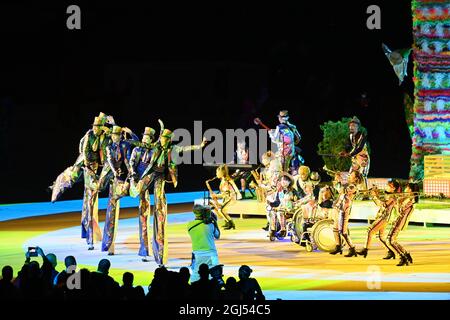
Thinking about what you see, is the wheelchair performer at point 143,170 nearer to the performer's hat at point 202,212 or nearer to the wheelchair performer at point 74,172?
the wheelchair performer at point 74,172

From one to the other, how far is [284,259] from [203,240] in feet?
10.7

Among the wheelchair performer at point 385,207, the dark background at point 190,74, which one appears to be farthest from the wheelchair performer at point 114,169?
the dark background at point 190,74

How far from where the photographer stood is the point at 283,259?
17391 mm

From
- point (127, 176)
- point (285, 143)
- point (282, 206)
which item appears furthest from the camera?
point (285, 143)

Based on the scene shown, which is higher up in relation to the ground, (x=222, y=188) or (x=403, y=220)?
(x=222, y=188)

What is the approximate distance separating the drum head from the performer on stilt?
359 centimetres

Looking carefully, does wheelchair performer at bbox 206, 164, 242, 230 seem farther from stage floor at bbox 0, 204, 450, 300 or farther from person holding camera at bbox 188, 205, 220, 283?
person holding camera at bbox 188, 205, 220, 283

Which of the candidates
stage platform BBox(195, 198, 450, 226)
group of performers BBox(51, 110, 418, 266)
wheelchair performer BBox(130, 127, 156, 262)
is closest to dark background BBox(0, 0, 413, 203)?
stage platform BBox(195, 198, 450, 226)

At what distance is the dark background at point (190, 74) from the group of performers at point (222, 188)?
30.1ft

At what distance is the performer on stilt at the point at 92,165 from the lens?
1869cm

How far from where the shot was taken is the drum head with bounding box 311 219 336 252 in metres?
18.0

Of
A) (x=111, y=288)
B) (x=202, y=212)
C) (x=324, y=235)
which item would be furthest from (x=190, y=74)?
(x=111, y=288)

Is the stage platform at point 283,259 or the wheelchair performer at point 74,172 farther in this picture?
the wheelchair performer at point 74,172

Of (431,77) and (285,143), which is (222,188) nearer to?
(285,143)
